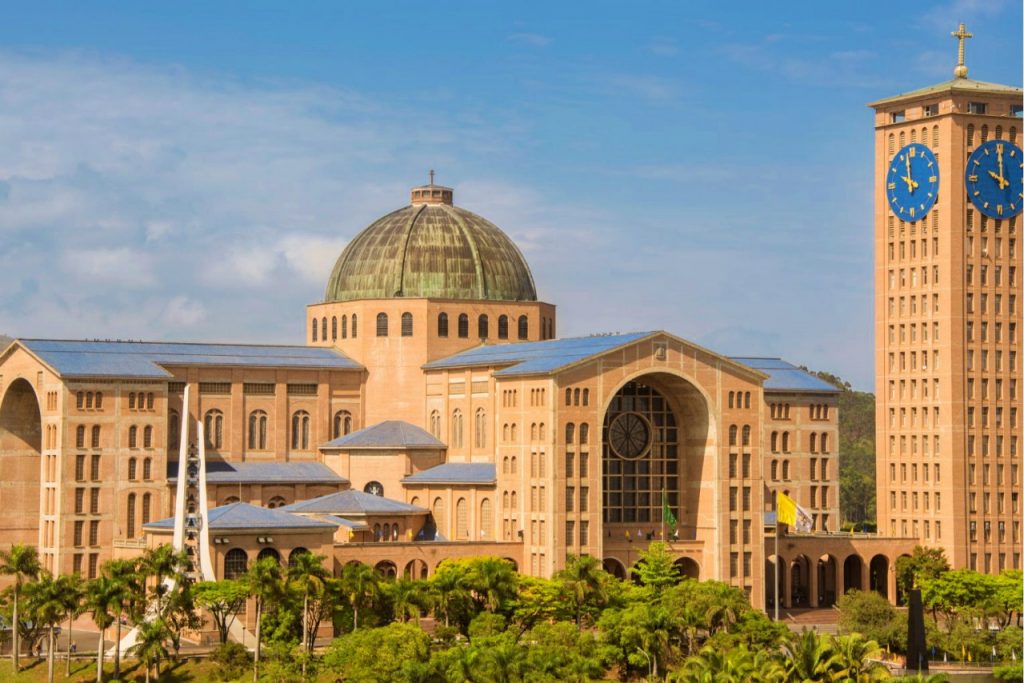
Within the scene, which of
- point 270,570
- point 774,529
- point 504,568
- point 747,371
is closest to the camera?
point 270,570

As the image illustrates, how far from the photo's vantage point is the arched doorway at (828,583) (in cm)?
13425

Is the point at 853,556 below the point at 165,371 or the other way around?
below

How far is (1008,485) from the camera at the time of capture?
135m

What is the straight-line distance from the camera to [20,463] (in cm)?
13188

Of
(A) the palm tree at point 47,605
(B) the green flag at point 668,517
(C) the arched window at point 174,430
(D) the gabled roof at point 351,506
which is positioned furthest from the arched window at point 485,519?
(A) the palm tree at point 47,605

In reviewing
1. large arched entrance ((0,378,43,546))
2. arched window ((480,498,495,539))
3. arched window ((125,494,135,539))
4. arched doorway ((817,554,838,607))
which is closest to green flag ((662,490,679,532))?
arched window ((480,498,495,539))

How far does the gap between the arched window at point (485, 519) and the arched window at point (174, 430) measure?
1861 cm

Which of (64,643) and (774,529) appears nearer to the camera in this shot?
(64,643)

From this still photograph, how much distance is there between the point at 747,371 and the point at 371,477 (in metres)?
23.1

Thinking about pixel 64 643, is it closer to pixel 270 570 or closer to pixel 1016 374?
pixel 270 570

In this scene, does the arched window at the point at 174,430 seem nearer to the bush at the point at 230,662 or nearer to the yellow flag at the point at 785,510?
the bush at the point at 230,662

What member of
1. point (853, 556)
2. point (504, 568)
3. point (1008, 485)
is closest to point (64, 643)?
point (504, 568)

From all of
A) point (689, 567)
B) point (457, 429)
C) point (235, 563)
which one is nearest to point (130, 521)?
point (235, 563)

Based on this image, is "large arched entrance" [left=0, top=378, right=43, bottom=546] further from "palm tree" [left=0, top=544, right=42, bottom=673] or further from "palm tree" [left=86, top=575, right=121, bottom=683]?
"palm tree" [left=86, top=575, right=121, bottom=683]
